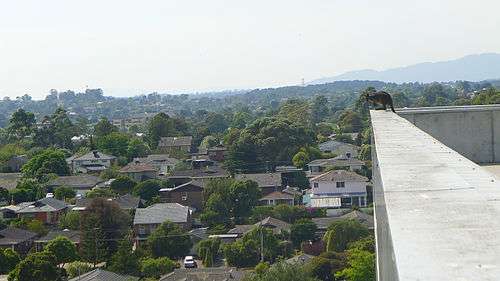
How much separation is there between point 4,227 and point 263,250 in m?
10.0

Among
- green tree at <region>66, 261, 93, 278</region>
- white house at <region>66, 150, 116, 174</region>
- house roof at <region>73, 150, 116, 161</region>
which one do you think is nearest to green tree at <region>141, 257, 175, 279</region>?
green tree at <region>66, 261, 93, 278</region>

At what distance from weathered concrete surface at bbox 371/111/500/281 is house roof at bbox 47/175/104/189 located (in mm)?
33653

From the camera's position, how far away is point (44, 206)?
29.1m

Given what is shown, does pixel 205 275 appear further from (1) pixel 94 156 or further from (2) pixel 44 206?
(1) pixel 94 156

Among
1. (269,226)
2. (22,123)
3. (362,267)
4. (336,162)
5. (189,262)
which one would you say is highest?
(22,123)

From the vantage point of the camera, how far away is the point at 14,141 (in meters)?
54.5

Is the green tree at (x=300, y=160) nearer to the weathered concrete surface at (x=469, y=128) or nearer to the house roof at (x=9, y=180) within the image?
the house roof at (x=9, y=180)

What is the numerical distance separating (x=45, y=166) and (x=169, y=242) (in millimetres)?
16495

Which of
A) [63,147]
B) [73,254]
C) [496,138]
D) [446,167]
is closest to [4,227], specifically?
[73,254]

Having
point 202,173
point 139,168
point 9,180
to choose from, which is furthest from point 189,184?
point 9,180

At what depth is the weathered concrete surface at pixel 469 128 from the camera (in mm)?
6539

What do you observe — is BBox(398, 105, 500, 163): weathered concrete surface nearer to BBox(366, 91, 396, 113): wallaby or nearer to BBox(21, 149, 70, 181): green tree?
BBox(366, 91, 396, 113): wallaby

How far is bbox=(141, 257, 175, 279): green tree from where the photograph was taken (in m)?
20.3

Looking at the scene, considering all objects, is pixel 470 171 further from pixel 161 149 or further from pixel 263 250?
pixel 161 149
